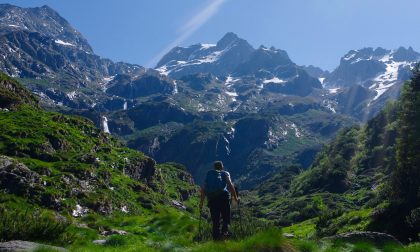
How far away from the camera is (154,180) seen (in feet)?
656

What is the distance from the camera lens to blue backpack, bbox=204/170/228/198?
21.0 metres

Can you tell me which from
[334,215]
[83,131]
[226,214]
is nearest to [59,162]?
[83,131]

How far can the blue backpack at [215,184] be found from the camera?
21000mm

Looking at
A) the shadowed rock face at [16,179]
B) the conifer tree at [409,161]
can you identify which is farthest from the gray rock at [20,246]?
the shadowed rock face at [16,179]

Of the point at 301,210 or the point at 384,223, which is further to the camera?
the point at 301,210

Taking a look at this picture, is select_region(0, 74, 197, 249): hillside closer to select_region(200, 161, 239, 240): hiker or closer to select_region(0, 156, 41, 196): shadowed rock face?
select_region(0, 156, 41, 196): shadowed rock face

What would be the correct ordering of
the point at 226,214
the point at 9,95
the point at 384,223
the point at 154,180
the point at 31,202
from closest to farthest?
the point at 226,214 → the point at 384,223 → the point at 31,202 → the point at 9,95 → the point at 154,180

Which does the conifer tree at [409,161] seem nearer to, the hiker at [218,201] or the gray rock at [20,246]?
the hiker at [218,201]

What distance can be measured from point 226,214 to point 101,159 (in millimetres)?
154592

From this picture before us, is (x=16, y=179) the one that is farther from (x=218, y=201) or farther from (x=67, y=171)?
(x=218, y=201)

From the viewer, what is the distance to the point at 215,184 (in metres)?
21.0

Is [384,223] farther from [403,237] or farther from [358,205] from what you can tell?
[358,205]

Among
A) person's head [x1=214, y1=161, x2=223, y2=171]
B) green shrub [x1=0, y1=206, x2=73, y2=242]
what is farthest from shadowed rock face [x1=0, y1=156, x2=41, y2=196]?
green shrub [x1=0, y1=206, x2=73, y2=242]

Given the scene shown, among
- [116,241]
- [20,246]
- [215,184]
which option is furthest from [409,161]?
[20,246]
